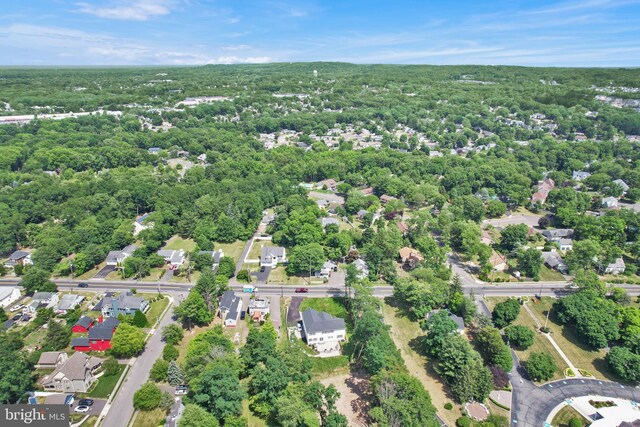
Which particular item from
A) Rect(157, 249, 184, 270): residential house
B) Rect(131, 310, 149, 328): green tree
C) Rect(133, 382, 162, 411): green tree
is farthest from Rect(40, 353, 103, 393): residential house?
Rect(157, 249, 184, 270): residential house

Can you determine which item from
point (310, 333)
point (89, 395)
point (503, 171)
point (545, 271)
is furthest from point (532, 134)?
point (89, 395)

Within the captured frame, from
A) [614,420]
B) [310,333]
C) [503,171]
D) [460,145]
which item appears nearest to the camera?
[614,420]

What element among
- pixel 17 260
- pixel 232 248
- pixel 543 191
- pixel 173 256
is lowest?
pixel 232 248

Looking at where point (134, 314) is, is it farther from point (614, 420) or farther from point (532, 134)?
point (532, 134)

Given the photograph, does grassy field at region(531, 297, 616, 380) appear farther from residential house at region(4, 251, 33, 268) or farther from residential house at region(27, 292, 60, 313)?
residential house at region(4, 251, 33, 268)

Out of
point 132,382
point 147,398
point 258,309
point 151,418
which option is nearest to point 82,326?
point 132,382

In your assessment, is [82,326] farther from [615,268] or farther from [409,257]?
[615,268]
